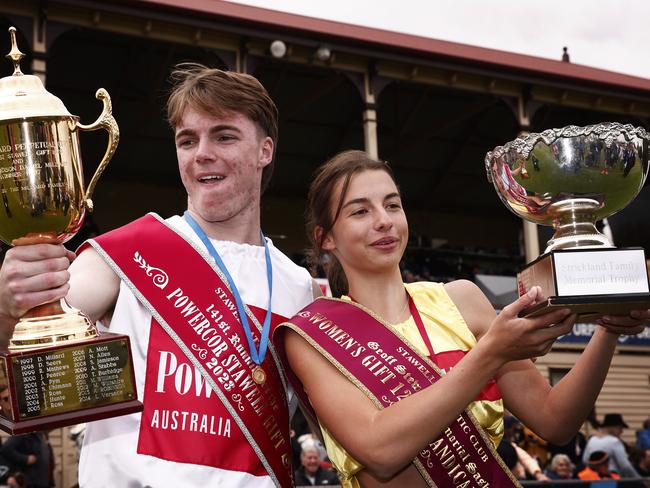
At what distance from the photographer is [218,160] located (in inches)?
99.3

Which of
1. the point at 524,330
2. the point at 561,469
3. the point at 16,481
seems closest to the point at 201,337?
the point at 524,330

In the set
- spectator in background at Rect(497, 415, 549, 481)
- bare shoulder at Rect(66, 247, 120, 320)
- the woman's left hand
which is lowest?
spectator in background at Rect(497, 415, 549, 481)

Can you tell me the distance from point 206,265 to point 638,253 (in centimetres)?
123

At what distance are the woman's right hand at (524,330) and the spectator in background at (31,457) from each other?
635cm

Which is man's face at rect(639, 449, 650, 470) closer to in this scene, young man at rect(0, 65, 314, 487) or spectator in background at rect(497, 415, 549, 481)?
spectator in background at rect(497, 415, 549, 481)

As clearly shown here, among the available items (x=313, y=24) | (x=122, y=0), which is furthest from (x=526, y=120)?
A: (x=122, y=0)

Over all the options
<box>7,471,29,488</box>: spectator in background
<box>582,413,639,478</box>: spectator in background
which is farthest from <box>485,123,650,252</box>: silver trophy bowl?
<box>582,413,639,478</box>: spectator in background

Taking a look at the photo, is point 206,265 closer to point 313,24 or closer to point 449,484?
point 449,484

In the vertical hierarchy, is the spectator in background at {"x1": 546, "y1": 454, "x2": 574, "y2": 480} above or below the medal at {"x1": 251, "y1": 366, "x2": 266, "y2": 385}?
below

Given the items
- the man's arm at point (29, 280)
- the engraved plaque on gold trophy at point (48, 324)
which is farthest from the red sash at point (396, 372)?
the man's arm at point (29, 280)

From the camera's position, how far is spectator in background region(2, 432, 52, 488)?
7.49m

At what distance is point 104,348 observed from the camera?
1908 mm

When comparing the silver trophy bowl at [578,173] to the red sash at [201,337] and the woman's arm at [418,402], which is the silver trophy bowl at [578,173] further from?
the red sash at [201,337]

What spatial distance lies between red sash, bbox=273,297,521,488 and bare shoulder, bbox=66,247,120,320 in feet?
1.59
